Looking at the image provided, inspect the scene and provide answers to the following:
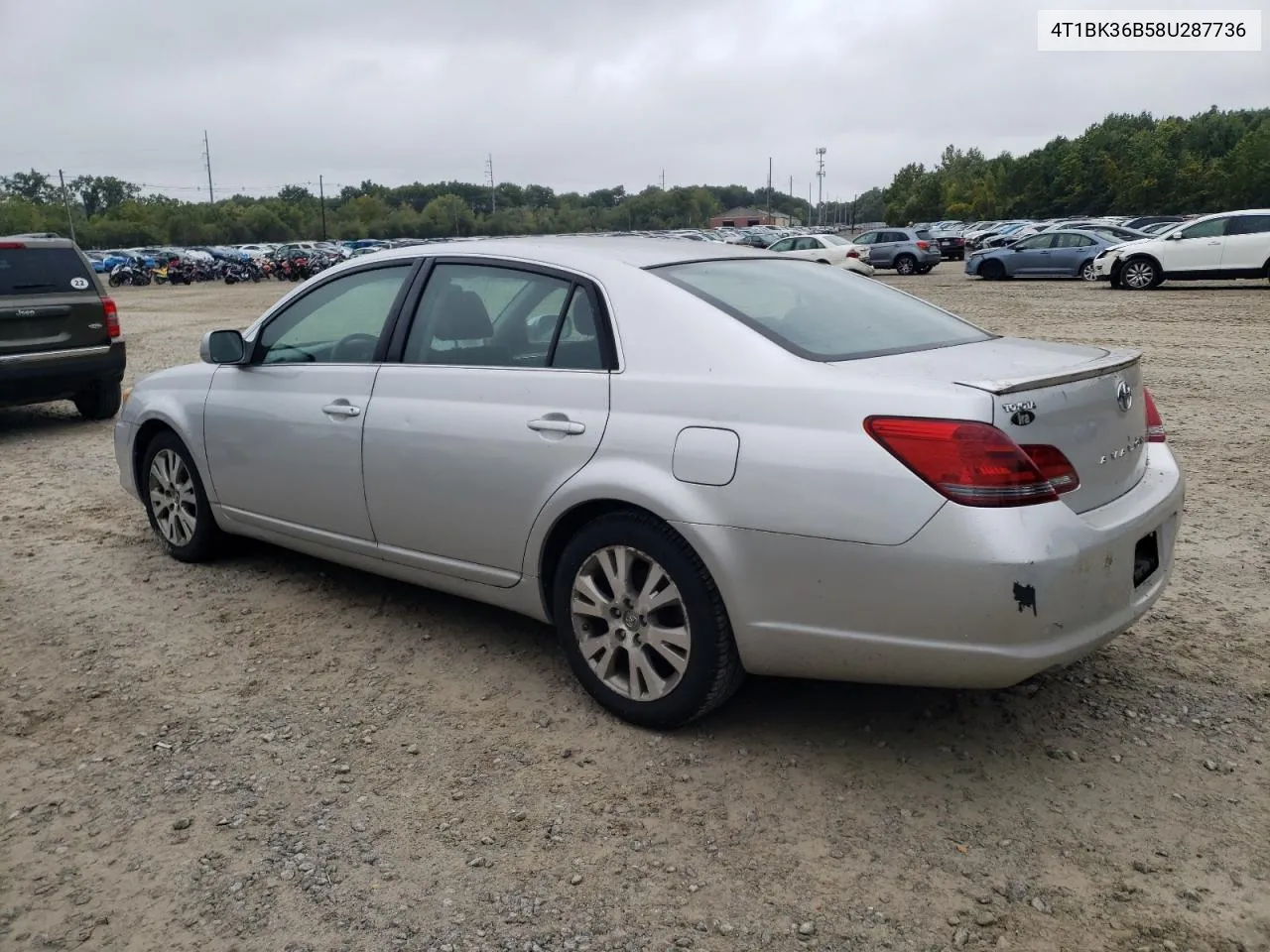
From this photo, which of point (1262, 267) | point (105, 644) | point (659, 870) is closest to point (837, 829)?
point (659, 870)

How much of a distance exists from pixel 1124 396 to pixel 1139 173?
79423mm

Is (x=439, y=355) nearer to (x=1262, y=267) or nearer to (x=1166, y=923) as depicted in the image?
(x=1166, y=923)

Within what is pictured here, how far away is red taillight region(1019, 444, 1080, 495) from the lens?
293cm

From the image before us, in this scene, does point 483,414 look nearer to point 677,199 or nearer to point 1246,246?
point 1246,246

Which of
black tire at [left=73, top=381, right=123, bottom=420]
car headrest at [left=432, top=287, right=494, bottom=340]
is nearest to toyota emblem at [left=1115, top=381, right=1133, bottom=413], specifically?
car headrest at [left=432, top=287, right=494, bottom=340]

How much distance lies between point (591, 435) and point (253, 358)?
7.01 ft

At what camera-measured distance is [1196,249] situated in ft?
69.4

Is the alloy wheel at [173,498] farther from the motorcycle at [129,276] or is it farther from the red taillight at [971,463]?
the motorcycle at [129,276]

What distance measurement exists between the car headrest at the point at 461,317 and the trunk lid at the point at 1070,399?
1525mm

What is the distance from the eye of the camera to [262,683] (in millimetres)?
4008

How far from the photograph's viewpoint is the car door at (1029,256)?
90.5ft

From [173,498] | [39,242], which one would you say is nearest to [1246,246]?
[39,242]

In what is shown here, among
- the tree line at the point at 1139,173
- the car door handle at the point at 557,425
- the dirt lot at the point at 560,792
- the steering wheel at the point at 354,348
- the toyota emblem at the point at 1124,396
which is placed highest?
the tree line at the point at 1139,173

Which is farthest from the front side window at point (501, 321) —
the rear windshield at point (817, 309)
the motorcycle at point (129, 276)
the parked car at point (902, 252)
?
the motorcycle at point (129, 276)
